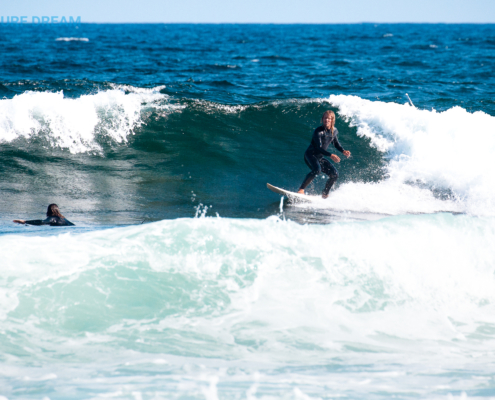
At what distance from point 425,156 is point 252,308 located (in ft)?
25.7

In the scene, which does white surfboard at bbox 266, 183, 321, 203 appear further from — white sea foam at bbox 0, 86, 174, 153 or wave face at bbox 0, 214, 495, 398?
white sea foam at bbox 0, 86, 174, 153

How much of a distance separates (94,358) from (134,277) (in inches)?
46.7

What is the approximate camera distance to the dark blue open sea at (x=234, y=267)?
396 centimetres

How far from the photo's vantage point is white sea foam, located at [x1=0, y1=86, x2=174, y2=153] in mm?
11352

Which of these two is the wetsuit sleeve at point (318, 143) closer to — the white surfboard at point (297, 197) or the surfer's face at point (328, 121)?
the surfer's face at point (328, 121)

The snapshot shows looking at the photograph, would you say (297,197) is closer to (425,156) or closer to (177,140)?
(425,156)

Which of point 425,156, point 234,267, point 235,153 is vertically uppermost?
point 425,156

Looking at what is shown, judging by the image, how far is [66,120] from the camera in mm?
11672

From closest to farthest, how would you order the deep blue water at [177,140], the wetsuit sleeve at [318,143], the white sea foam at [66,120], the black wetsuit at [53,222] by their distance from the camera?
the black wetsuit at [53,222] < the wetsuit sleeve at [318,143] < the deep blue water at [177,140] < the white sea foam at [66,120]

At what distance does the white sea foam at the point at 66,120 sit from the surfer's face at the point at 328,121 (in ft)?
18.2


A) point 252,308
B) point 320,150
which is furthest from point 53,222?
point 320,150

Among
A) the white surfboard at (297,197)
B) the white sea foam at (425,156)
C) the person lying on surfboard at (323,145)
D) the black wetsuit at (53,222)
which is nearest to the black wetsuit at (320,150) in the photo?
the person lying on surfboard at (323,145)

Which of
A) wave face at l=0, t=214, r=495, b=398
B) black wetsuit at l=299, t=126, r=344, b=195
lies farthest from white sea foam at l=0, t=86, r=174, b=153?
wave face at l=0, t=214, r=495, b=398

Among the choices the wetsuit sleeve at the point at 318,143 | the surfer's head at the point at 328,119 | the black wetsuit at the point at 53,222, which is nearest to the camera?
the black wetsuit at the point at 53,222
